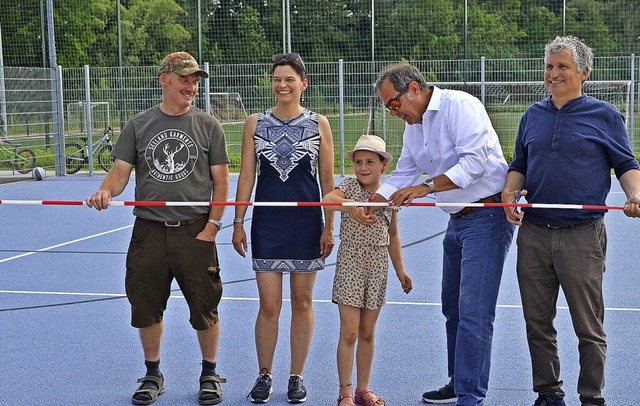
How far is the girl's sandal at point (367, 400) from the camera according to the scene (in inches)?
204

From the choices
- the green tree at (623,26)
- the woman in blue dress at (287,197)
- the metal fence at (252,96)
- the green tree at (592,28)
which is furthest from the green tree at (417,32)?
the woman in blue dress at (287,197)

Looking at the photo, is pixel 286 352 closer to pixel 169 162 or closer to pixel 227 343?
pixel 227 343

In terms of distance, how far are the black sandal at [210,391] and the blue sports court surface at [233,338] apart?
0.23 feet

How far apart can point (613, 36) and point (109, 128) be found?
485 inches

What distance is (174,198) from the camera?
5363 mm

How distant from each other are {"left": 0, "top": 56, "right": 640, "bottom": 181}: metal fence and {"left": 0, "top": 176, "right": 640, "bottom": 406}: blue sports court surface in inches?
359

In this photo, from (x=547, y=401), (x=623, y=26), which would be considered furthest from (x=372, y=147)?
(x=623, y=26)

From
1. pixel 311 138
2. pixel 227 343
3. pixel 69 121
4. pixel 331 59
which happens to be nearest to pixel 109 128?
pixel 69 121

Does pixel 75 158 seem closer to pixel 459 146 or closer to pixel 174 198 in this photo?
pixel 174 198

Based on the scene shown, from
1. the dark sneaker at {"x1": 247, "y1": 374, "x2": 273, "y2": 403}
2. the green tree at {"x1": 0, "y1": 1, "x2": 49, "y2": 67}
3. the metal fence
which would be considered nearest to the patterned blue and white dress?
the dark sneaker at {"x1": 247, "y1": 374, "x2": 273, "y2": 403}

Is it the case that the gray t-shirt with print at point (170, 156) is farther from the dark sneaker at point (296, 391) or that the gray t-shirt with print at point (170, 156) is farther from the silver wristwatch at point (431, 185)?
the silver wristwatch at point (431, 185)

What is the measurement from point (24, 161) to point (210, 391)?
1544 cm

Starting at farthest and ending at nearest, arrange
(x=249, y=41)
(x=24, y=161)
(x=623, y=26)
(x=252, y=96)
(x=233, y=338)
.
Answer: (x=249, y=41) < (x=623, y=26) < (x=252, y=96) < (x=24, y=161) < (x=233, y=338)

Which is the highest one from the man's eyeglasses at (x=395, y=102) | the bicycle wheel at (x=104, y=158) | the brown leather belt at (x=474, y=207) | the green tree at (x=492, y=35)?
the green tree at (x=492, y=35)
